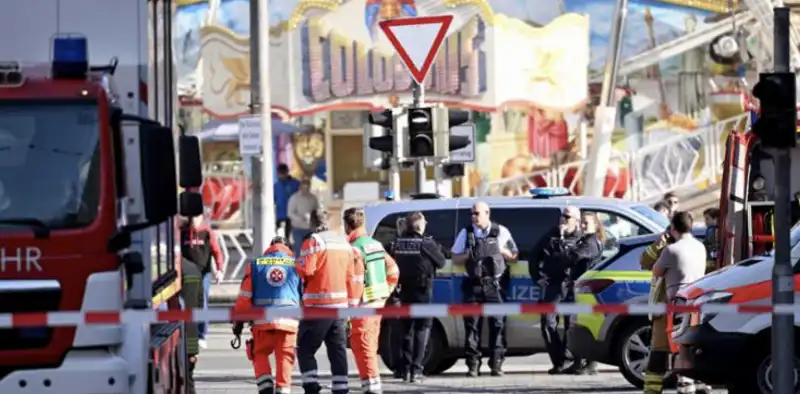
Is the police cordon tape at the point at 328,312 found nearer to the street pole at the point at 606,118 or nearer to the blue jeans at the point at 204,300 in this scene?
the blue jeans at the point at 204,300

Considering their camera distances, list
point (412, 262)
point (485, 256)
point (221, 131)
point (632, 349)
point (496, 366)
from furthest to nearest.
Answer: point (221, 131) < point (496, 366) < point (485, 256) < point (412, 262) < point (632, 349)

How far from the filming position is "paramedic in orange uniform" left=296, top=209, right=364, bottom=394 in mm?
14539

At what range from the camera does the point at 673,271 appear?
14898mm

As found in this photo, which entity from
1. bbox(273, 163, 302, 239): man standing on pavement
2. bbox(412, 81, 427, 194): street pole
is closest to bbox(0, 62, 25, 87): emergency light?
bbox(412, 81, 427, 194): street pole

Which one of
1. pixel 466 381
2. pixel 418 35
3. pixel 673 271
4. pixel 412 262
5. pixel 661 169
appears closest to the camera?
pixel 673 271

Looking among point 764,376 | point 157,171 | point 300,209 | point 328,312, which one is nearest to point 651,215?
point 764,376

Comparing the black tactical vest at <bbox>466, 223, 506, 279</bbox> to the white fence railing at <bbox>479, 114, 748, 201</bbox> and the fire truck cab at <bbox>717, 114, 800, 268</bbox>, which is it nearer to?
the fire truck cab at <bbox>717, 114, 800, 268</bbox>

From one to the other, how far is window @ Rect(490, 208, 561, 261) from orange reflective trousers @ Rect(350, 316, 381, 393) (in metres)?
3.64

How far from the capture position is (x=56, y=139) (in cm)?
1055

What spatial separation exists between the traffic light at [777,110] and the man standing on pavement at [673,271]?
80.9 inches

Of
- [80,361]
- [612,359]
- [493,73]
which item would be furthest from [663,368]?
[493,73]

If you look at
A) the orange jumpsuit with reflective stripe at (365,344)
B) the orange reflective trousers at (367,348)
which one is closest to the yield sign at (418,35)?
the orange jumpsuit with reflective stripe at (365,344)

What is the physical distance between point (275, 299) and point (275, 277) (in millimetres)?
165

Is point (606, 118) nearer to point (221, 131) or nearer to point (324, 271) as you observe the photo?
point (221, 131)
